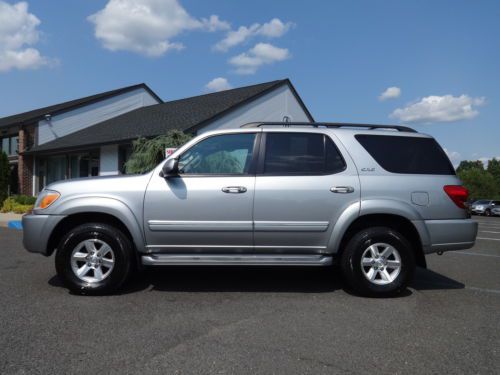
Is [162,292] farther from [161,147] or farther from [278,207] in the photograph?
[161,147]

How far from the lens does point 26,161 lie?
23594 mm

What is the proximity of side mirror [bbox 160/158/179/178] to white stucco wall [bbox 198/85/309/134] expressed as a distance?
12.5 m

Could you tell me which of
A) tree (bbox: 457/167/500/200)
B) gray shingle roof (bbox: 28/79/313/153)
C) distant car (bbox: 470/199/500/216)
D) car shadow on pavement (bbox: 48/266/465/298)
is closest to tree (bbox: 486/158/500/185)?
tree (bbox: 457/167/500/200)

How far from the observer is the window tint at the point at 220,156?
4.74 m

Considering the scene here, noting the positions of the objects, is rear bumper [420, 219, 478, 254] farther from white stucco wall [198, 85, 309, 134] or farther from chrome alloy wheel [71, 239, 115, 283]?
white stucco wall [198, 85, 309, 134]

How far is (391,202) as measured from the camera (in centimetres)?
464

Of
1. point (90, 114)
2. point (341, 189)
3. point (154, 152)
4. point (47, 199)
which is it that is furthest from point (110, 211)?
point (90, 114)

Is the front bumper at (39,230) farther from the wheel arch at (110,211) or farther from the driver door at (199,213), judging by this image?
the driver door at (199,213)

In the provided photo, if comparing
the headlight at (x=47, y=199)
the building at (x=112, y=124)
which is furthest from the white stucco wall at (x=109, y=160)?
the headlight at (x=47, y=199)

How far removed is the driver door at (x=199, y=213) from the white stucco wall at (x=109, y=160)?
15347 mm

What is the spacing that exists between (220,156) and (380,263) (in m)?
2.19

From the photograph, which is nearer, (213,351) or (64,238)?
(213,351)

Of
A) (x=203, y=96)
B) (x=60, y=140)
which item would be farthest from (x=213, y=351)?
(x=60, y=140)

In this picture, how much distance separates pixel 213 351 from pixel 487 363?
1993 mm
